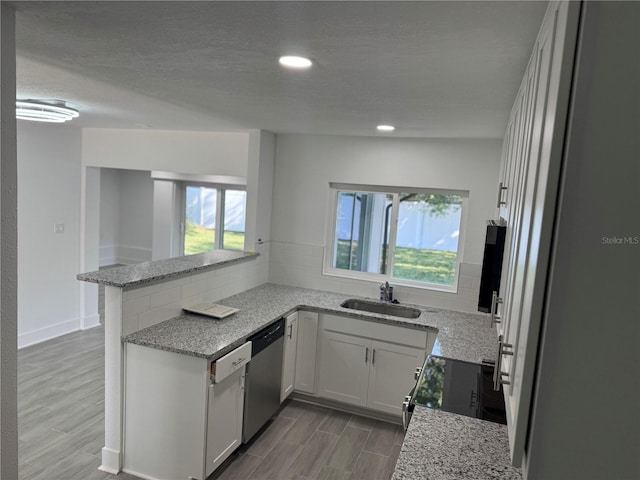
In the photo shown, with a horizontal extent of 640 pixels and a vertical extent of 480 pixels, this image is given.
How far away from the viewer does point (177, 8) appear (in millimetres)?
1342

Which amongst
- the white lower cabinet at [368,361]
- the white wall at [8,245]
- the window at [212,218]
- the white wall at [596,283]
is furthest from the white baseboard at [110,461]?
the window at [212,218]

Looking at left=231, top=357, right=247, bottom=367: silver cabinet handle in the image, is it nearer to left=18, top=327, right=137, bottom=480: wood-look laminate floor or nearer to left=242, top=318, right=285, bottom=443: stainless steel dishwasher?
left=242, top=318, right=285, bottom=443: stainless steel dishwasher

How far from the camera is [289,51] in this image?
5.50ft

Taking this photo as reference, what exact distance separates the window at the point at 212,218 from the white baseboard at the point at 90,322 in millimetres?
2473

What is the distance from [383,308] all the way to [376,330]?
520mm

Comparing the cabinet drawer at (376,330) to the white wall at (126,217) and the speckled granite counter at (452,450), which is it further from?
the white wall at (126,217)

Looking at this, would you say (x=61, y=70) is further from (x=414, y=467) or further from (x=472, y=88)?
(x=414, y=467)

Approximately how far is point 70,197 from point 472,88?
4587 millimetres

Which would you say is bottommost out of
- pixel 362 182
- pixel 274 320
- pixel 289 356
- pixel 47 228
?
pixel 289 356

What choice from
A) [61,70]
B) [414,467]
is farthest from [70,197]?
[414,467]

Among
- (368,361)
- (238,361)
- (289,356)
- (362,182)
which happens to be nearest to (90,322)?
(289,356)

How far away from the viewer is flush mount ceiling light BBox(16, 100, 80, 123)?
3225 millimetres

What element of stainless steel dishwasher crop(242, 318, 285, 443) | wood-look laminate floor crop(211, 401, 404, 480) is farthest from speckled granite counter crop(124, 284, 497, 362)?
wood-look laminate floor crop(211, 401, 404, 480)

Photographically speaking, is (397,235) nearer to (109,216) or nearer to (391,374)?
(391,374)
